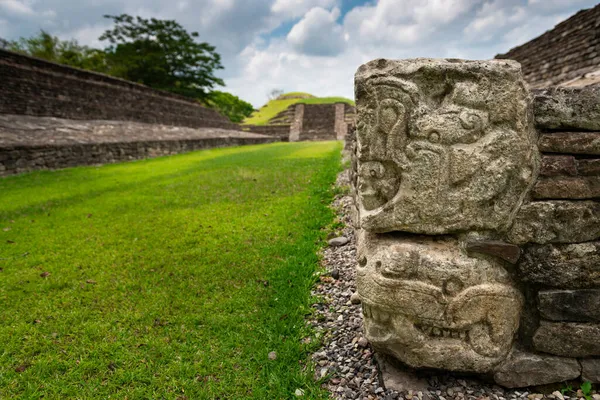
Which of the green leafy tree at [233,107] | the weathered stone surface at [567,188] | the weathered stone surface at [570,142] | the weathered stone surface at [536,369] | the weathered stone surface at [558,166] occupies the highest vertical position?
the green leafy tree at [233,107]

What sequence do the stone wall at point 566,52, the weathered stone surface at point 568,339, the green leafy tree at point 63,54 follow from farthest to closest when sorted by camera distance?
the green leafy tree at point 63,54
the stone wall at point 566,52
the weathered stone surface at point 568,339

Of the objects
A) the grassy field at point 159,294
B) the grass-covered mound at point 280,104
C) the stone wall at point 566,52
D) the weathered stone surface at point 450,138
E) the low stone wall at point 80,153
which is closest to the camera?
the weathered stone surface at point 450,138

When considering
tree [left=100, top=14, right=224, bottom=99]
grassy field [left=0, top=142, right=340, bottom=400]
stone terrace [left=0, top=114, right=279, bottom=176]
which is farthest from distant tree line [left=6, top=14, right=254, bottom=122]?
grassy field [left=0, top=142, right=340, bottom=400]

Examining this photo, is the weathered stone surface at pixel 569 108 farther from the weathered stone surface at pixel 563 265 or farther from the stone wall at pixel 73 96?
the stone wall at pixel 73 96

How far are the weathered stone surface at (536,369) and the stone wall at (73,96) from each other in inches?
611

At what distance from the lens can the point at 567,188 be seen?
189cm

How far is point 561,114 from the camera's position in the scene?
74.5 inches

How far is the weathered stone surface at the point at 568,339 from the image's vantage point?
1958 mm

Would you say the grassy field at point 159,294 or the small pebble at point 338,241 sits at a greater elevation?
the small pebble at point 338,241

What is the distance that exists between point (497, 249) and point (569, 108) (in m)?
0.87

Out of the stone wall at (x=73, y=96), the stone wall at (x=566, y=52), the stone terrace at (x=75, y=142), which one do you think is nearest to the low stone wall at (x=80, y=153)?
the stone terrace at (x=75, y=142)

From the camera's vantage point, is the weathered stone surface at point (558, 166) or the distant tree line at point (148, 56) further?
the distant tree line at point (148, 56)

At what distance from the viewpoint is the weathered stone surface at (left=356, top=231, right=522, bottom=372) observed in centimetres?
193

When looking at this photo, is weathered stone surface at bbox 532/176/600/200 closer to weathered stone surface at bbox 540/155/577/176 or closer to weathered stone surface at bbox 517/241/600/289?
weathered stone surface at bbox 540/155/577/176
